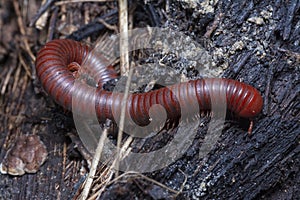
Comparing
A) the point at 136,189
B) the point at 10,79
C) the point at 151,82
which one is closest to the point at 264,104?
the point at 151,82

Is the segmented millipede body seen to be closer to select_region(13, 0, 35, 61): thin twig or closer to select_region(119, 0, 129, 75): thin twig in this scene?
select_region(119, 0, 129, 75): thin twig

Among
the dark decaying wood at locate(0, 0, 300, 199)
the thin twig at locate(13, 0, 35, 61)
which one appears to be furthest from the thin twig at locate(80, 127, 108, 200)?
the thin twig at locate(13, 0, 35, 61)

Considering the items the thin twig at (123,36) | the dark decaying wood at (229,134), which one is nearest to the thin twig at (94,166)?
the dark decaying wood at (229,134)

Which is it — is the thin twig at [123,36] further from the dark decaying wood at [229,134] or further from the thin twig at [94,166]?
the thin twig at [94,166]

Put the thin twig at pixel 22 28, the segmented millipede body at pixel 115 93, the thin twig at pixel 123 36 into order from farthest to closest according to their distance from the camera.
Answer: the thin twig at pixel 22 28 → the thin twig at pixel 123 36 → the segmented millipede body at pixel 115 93

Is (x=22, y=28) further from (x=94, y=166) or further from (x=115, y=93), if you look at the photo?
(x=94, y=166)

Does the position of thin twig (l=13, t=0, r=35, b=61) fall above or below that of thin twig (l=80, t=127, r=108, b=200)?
above
